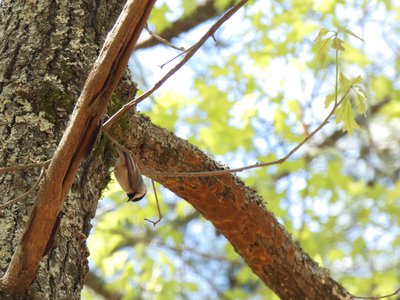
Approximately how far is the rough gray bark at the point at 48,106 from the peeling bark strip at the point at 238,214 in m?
0.15

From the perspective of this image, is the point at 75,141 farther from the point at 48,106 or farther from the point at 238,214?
the point at 238,214

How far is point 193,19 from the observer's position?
3.50 meters

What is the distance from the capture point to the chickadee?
39.8 inches

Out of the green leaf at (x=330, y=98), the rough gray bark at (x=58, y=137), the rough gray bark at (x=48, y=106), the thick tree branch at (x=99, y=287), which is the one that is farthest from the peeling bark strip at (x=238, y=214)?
the thick tree branch at (x=99, y=287)

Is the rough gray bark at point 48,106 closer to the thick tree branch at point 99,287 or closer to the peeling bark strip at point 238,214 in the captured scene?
the peeling bark strip at point 238,214

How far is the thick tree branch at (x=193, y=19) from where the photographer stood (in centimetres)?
337

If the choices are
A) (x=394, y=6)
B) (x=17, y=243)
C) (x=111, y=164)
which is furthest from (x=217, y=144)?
(x=17, y=243)

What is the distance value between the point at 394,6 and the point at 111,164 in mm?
3093

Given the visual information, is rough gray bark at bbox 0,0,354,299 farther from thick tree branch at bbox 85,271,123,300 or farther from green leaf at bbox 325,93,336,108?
thick tree branch at bbox 85,271,123,300

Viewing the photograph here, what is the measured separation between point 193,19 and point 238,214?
7.31ft

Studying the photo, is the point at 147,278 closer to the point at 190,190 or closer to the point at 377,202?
the point at 377,202

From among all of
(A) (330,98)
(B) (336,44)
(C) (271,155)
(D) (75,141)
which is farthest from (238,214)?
(C) (271,155)

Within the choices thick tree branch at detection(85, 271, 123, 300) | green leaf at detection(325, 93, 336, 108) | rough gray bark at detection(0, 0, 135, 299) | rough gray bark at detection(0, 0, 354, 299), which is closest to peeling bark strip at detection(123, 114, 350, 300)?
rough gray bark at detection(0, 0, 354, 299)

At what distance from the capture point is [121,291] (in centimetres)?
322
